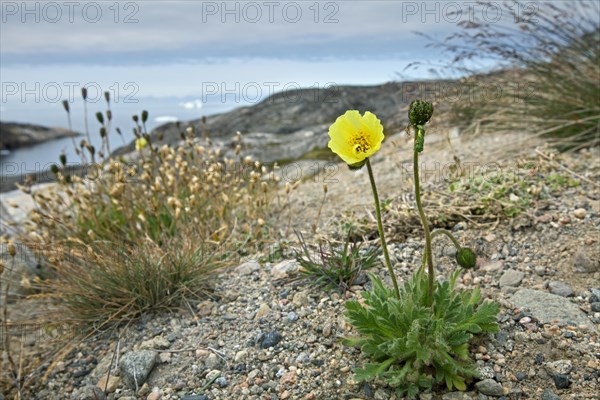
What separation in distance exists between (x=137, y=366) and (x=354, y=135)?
1577mm

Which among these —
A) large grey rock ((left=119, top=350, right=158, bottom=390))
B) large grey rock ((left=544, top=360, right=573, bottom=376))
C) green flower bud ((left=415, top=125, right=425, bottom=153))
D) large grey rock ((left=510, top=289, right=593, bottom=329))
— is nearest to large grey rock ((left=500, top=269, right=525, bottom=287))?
large grey rock ((left=510, top=289, right=593, bottom=329))

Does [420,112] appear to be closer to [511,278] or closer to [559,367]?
[559,367]

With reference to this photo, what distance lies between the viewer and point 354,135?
2.23 meters

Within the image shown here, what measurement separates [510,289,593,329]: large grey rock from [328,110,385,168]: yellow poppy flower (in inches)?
47.6

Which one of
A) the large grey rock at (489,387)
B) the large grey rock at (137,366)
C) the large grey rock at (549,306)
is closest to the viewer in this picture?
the large grey rock at (489,387)

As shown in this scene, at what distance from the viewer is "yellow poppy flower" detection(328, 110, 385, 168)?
2201mm

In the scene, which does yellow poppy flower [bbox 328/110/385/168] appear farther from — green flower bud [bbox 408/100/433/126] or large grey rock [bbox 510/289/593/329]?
large grey rock [bbox 510/289/593/329]

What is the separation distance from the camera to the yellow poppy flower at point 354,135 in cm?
220

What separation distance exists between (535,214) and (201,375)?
88.4 inches

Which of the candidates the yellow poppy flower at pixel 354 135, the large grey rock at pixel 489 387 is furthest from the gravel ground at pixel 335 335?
the yellow poppy flower at pixel 354 135

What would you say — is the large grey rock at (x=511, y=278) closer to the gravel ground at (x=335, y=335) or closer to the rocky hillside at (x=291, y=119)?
the gravel ground at (x=335, y=335)

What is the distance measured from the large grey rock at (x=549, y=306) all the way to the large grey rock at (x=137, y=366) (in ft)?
5.88

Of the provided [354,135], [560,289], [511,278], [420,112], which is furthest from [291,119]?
[420,112]

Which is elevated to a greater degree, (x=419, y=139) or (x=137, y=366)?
(x=419, y=139)
